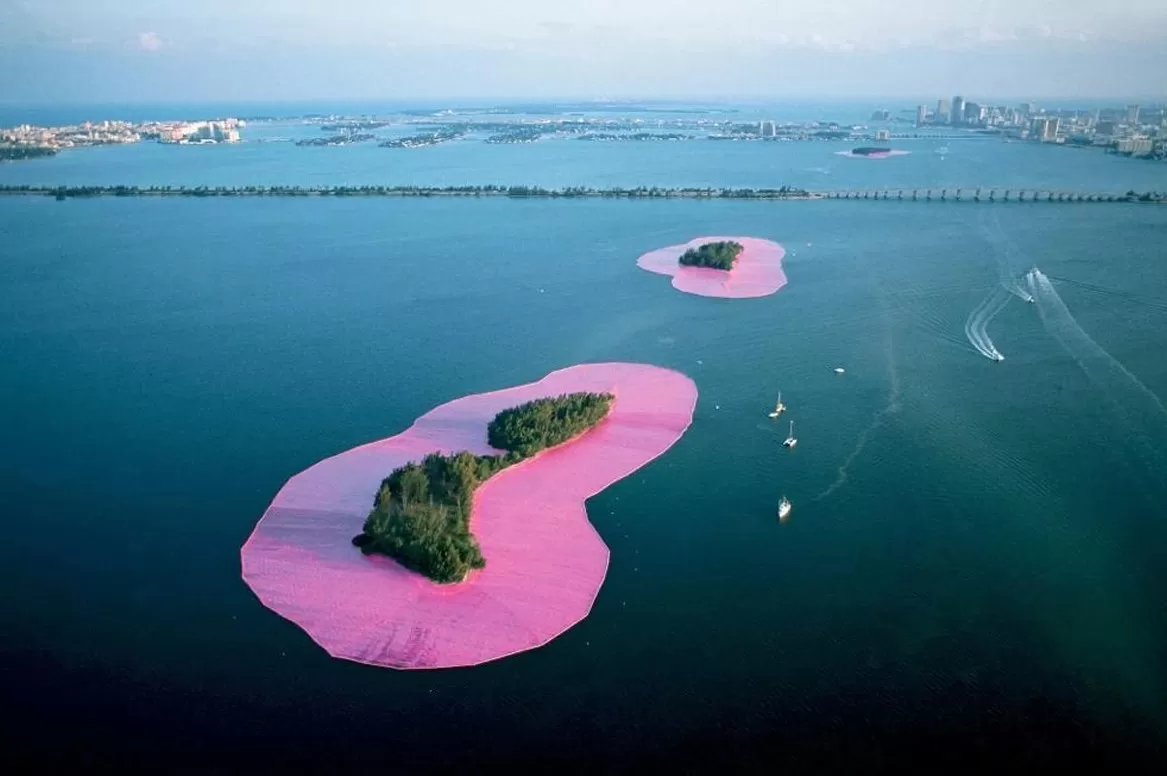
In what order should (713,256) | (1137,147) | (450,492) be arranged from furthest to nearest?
(1137,147), (713,256), (450,492)

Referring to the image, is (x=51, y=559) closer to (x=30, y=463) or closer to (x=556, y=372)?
(x=30, y=463)

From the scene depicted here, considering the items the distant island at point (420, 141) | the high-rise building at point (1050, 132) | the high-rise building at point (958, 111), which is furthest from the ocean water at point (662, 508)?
the high-rise building at point (958, 111)

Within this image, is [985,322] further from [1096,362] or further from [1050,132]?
[1050,132]

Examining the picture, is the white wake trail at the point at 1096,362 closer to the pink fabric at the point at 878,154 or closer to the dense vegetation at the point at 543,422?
the dense vegetation at the point at 543,422

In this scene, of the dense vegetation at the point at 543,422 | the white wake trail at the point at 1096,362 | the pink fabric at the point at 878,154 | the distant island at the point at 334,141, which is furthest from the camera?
the distant island at the point at 334,141

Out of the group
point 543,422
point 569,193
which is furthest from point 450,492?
point 569,193

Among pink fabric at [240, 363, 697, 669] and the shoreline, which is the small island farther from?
the shoreline

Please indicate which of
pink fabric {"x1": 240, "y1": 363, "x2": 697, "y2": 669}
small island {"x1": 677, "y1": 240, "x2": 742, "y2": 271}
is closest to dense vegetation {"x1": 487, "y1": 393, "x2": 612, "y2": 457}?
pink fabric {"x1": 240, "y1": 363, "x2": 697, "y2": 669}
